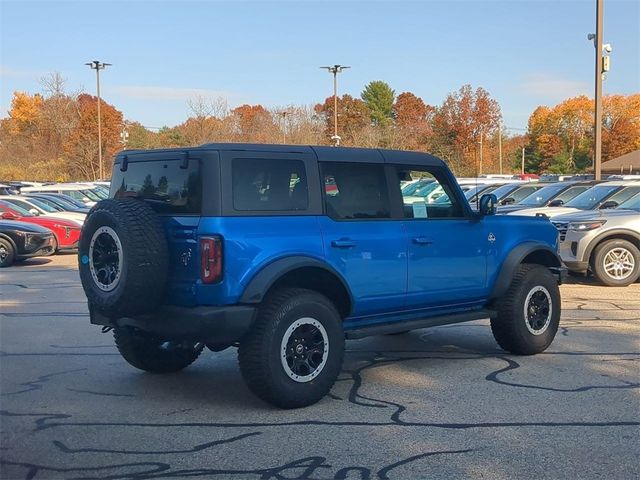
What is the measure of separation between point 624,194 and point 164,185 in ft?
35.6

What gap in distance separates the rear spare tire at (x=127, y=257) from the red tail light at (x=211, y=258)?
31 cm

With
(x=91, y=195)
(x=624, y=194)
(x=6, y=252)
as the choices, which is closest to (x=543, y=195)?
(x=624, y=194)

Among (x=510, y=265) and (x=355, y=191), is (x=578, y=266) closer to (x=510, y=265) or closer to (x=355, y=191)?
(x=510, y=265)

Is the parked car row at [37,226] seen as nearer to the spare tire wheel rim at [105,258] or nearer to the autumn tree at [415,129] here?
the spare tire wheel rim at [105,258]

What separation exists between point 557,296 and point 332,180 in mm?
3047

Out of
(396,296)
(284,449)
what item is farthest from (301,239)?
(284,449)

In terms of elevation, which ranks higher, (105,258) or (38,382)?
(105,258)

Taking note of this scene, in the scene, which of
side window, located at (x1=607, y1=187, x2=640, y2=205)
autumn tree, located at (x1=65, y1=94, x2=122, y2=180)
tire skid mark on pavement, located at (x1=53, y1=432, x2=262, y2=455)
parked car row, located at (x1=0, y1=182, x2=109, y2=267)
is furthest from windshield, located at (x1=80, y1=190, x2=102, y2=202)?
autumn tree, located at (x1=65, y1=94, x2=122, y2=180)

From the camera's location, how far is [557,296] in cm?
785

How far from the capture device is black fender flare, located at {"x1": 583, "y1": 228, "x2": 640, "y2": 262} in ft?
40.5

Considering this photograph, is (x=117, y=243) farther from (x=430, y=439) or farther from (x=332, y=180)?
(x=430, y=439)

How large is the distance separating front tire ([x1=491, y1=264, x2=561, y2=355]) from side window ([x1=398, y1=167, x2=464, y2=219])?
3.32ft

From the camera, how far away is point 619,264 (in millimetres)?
12469

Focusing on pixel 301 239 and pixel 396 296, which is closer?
pixel 301 239
